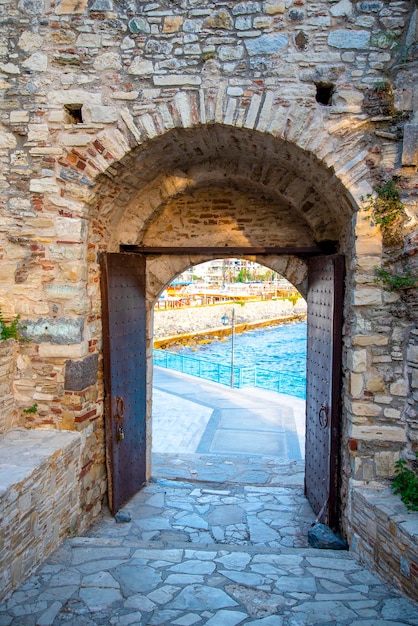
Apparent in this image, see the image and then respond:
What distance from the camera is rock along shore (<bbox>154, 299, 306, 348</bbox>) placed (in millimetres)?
23156

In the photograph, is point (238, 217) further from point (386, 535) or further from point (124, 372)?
point (386, 535)

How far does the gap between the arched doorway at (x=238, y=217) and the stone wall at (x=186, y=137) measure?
59 millimetres

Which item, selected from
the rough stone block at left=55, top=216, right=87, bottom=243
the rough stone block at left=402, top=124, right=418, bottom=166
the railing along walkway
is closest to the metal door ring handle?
the rough stone block at left=402, top=124, right=418, bottom=166

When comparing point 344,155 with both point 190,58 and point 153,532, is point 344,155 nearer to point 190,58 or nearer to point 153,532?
point 190,58

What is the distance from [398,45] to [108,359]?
10.6 feet

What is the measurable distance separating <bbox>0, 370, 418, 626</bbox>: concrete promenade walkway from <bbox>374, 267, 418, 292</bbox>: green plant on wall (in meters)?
1.90

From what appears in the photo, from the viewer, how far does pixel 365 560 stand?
3.23 metres

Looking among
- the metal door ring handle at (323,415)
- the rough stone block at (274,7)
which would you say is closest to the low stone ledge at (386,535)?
the metal door ring handle at (323,415)

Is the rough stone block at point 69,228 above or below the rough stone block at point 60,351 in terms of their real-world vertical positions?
above

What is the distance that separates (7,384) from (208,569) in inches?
79.2

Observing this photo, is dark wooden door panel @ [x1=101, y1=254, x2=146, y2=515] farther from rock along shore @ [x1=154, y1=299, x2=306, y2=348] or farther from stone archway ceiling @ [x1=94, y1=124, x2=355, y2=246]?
rock along shore @ [x1=154, y1=299, x2=306, y2=348]

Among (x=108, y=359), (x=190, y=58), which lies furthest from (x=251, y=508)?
(x=190, y=58)

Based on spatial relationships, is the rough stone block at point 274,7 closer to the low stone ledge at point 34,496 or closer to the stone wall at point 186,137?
the stone wall at point 186,137

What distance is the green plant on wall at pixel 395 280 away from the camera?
3301mm
